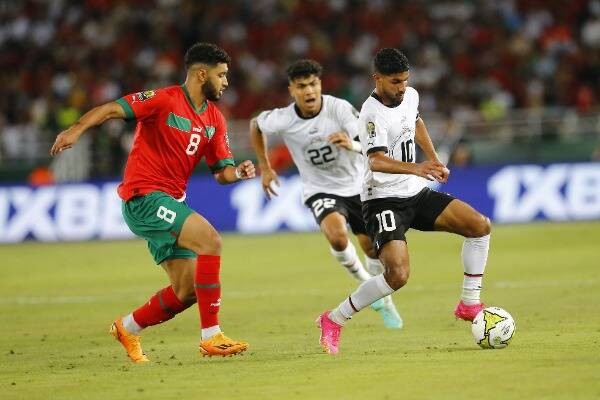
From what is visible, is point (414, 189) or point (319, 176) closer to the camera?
point (414, 189)

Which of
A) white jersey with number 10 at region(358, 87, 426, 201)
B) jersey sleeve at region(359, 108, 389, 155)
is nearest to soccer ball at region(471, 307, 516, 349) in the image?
white jersey with number 10 at region(358, 87, 426, 201)

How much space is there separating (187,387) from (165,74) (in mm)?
24066

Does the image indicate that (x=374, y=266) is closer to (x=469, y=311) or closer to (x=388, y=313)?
(x=388, y=313)

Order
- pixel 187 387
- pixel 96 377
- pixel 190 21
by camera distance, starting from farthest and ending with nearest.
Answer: pixel 190 21 → pixel 96 377 → pixel 187 387

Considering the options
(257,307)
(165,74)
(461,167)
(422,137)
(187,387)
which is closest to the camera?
(187,387)

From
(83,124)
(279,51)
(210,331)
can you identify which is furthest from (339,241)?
(279,51)

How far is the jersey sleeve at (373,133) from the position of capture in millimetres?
9789

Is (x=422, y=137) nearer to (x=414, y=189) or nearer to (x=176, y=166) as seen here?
(x=414, y=189)

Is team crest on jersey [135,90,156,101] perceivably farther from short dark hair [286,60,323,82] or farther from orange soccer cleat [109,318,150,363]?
short dark hair [286,60,323,82]

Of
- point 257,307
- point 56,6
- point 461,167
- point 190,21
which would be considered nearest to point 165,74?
point 190,21

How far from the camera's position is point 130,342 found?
991cm

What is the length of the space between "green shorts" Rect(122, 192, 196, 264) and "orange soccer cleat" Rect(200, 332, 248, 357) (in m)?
0.79

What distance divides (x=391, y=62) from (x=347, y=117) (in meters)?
2.94

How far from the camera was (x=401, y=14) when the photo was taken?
106 ft
